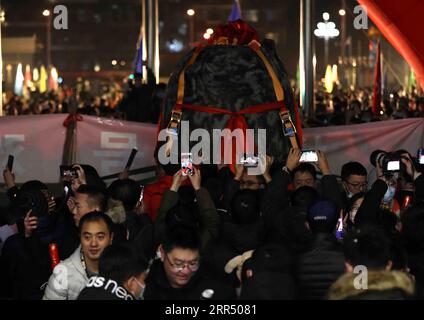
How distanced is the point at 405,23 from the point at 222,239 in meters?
6.67

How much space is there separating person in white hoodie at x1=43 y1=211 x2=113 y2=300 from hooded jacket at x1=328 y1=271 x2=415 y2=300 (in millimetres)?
1724

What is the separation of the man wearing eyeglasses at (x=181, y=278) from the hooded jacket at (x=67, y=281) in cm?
54

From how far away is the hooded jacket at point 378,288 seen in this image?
19.6 ft

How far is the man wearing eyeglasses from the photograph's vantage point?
6691 mm

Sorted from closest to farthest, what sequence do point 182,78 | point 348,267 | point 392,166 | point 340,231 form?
point 348,267 → point 340,231 → point 392,166 → point 182,78

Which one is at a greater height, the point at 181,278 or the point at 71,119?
the point at 71,119

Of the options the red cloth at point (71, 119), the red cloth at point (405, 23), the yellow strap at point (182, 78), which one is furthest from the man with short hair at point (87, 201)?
the red cloth at point (405, 23)

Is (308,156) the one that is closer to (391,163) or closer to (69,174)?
(391,163)

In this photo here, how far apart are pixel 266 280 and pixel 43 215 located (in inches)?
104

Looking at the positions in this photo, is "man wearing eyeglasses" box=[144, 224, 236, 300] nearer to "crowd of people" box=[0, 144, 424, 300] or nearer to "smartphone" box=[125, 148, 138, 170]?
"crowd of people" box=[0, 144, 424, 300]

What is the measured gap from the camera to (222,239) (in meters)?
8.27

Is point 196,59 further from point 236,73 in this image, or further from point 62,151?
point 62,151

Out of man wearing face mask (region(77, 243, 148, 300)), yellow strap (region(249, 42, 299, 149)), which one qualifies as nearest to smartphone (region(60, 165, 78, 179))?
yellow strap (region(249, 42, 299, 149))

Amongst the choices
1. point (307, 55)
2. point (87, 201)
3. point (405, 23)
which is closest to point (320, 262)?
point (87, 201)
